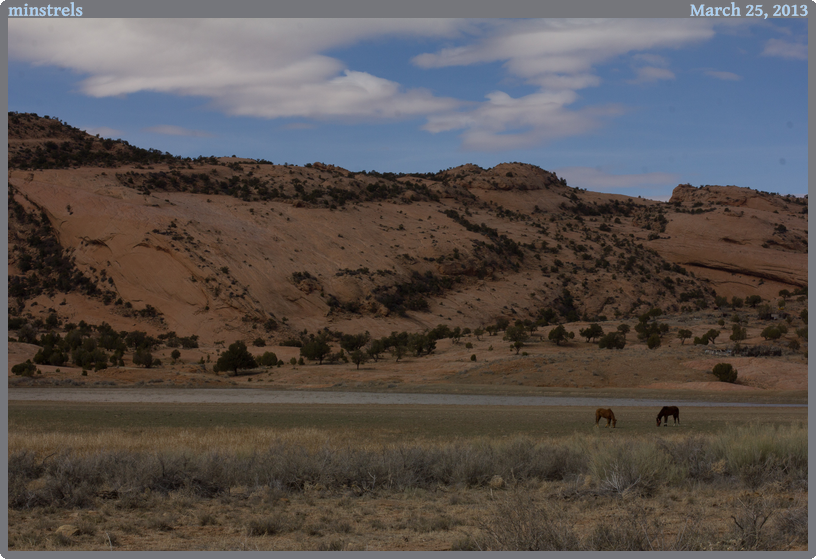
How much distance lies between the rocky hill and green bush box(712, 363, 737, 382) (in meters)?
22.6

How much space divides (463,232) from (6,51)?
82843 mm

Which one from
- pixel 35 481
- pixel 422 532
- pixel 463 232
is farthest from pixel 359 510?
pixel 463 232

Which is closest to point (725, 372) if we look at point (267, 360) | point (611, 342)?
point (611, 342)

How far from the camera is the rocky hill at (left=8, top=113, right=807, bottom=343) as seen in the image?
6725cm

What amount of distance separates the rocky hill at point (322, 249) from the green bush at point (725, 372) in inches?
890

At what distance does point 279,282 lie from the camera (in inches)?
2761

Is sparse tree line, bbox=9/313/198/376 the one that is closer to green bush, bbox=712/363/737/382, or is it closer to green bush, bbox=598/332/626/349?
green bush, bbox=598/332/626/349

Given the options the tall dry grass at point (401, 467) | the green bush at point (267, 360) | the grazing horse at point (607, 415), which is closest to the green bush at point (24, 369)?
the green bush at point (267, 360)

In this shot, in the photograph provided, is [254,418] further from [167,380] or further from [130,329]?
[130,329]

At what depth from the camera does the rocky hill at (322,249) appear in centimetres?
6725

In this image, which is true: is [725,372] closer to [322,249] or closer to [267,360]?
[267,360]

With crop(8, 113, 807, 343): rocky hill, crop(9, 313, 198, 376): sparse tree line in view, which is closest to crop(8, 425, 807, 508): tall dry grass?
crop(9, 313, 198, 376): sparse tree line

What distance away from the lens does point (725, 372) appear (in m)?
44.4

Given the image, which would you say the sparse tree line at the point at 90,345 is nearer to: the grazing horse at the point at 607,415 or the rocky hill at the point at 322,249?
the rocky hill at the point at 322,249
